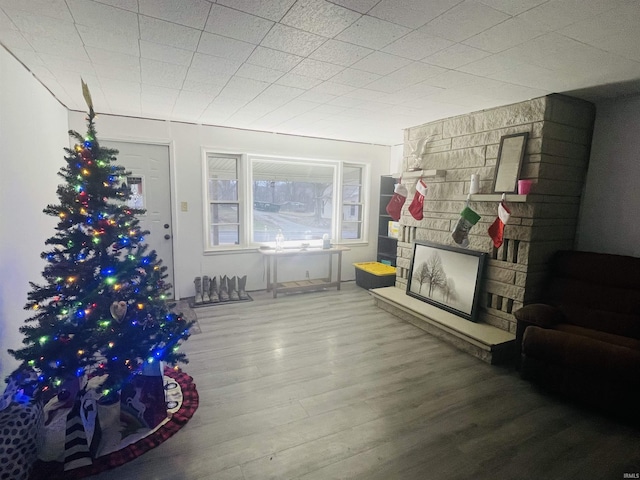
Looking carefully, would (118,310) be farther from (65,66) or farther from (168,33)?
(65,66)

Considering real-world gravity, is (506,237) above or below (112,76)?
below

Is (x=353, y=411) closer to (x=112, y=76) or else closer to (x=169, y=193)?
(x=112, y=76)

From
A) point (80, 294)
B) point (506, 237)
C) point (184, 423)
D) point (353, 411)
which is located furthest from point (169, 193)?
point (506, 237)

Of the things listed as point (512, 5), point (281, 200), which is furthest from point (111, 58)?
point (281, 200)

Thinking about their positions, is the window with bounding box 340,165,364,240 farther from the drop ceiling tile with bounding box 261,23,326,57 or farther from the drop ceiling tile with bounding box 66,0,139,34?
the drop ceiling tile with bounding box 66,0,139,34

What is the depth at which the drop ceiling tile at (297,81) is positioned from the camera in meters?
2.46

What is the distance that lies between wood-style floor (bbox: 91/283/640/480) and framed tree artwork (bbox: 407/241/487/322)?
51 cm

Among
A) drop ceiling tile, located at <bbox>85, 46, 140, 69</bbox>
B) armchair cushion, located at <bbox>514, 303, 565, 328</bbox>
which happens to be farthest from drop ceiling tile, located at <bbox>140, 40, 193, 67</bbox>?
armchair cushion, located at <bbox>514, 303, 565, 328</bbox>

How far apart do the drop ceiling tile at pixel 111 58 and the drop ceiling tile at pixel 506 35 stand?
2.22 m

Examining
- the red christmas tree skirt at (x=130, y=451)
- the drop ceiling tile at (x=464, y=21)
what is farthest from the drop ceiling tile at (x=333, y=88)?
the red christmas tree skirt at (x=130, y=451)

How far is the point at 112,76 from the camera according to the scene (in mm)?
2555

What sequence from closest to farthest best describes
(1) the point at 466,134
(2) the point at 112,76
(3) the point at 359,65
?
(3) the point at 359,65 → (2) the point at 112,76 → (1) the point at 466,134

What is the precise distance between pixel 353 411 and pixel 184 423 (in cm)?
114

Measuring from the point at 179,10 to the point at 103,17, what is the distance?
450 mm
